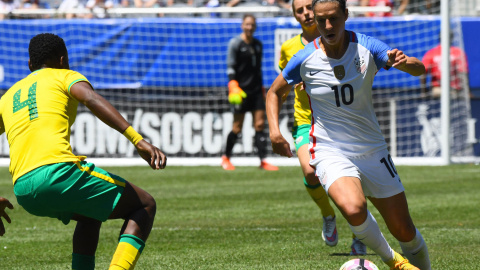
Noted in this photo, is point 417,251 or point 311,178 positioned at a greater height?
point 417,251

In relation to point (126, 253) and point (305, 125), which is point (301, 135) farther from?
point (126, 253)

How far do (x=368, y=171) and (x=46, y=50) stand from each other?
87.7 inches

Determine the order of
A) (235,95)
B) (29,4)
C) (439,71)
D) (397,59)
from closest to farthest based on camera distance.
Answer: (397,59)
(235,95)
(439,71)
(29,4)

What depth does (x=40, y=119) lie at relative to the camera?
17.0 ft

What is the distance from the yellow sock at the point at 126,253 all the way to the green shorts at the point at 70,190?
0.62ft

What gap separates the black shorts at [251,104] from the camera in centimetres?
1589

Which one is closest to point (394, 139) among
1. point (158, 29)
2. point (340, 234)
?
point (158, 29)

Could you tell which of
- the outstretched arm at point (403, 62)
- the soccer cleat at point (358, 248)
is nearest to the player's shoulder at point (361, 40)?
the outstretched arm at point (403, 62)

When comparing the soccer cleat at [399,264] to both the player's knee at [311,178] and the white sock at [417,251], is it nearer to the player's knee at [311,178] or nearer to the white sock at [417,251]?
the white sock at [417,251]

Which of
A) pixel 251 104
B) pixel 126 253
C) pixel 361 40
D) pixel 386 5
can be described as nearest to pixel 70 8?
pixel 251 104

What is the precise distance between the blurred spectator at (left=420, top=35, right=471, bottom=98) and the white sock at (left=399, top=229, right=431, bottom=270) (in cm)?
1199

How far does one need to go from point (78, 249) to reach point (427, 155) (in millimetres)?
12957

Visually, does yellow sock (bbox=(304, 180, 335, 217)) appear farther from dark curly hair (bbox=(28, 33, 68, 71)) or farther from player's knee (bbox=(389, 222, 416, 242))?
dark curly hair (bbox=(28, 33, 68, 71))

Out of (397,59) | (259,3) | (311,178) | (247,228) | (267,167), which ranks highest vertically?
(397,59)
